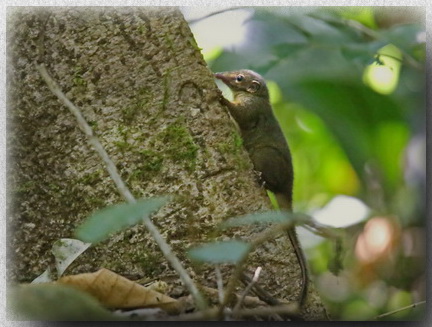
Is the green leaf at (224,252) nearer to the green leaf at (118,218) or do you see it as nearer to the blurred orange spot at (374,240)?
the green leaf at (118,218)

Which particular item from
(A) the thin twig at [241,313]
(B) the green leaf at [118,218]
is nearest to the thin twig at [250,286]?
(A) the thin twig at [241,313]

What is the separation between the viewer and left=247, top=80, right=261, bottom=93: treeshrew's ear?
283cm

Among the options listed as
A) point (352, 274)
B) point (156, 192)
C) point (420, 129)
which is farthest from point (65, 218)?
point (420, 129)

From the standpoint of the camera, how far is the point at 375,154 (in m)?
2.68

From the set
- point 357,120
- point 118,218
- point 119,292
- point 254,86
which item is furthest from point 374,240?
point 118,218

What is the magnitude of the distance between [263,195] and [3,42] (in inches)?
41.2

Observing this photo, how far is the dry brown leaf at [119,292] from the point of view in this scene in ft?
7.15

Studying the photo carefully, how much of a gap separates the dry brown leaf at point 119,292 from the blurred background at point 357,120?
1.93ft

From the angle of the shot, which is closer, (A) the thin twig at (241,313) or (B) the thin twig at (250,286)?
(A) the thin twig at (241,313)

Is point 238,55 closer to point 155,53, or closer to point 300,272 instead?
point 155,53

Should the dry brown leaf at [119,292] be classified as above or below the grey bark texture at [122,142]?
below

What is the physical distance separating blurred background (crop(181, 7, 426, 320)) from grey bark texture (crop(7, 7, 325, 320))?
172 mm

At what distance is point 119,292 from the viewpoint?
2.18 meters

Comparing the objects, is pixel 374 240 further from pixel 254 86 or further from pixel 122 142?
pixel 122 142
